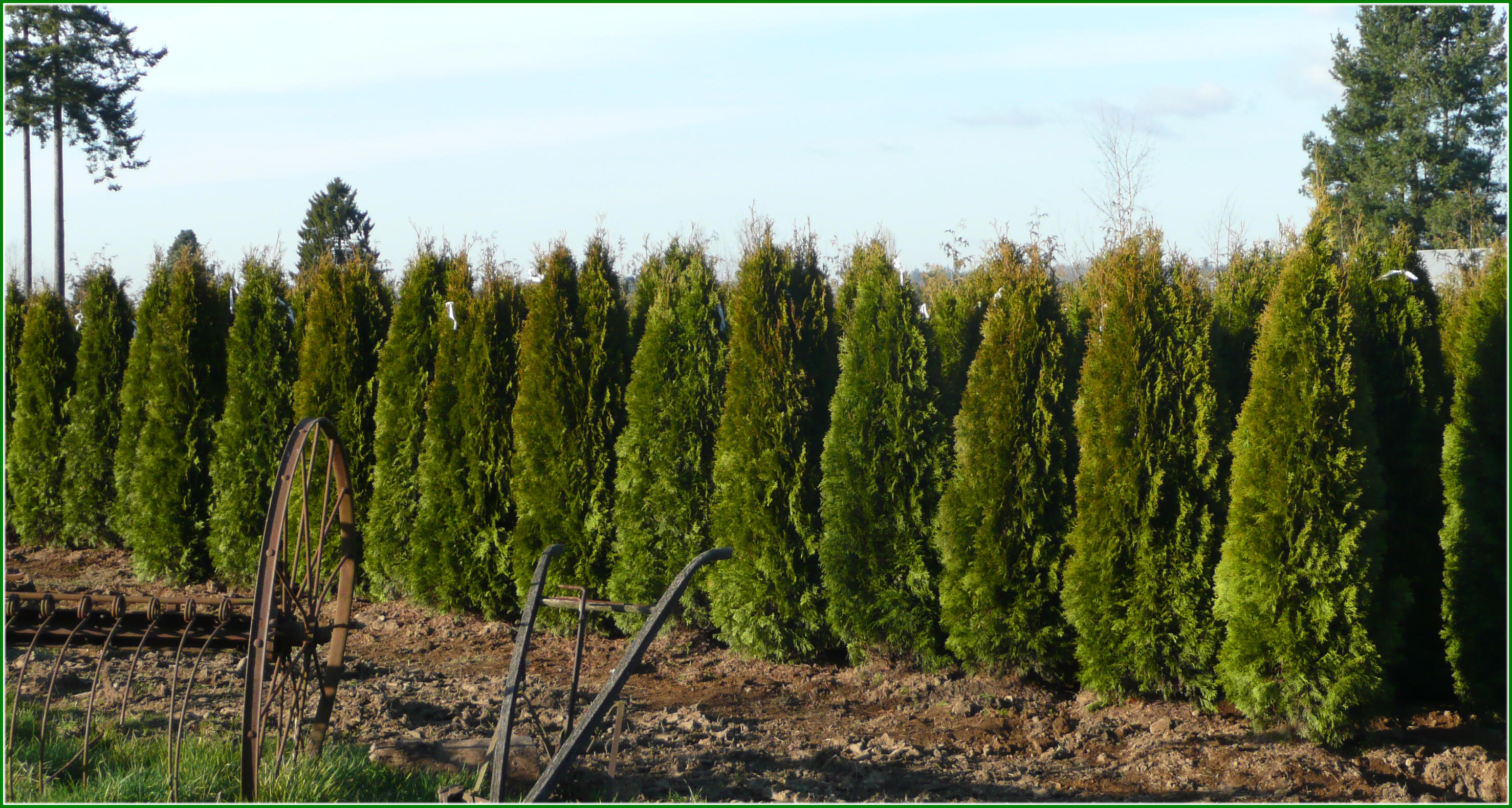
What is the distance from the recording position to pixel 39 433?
10.2 meters

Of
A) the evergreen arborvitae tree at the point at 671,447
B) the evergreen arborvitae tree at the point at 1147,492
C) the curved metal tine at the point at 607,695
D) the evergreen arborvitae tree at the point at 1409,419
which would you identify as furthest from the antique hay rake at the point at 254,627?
the evergreen arborvitae tree at the point at 1409,419

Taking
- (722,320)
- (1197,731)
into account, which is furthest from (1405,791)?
(722,320)

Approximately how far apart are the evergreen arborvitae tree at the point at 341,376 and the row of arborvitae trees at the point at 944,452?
1.1 inches

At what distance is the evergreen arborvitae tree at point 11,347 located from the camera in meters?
10.6

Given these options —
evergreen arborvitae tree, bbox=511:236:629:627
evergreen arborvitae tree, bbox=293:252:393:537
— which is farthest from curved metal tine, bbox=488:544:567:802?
evergreen arborvitae tree, bbox=293:252:393:537

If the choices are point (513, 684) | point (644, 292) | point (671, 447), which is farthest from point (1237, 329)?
point (513, 684)

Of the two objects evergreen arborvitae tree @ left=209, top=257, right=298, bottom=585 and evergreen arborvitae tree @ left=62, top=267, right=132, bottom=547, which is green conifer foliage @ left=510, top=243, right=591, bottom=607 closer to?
evergreen arborvitae tree @ left=209, top=257, right=298, bottom=585

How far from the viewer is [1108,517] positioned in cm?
560

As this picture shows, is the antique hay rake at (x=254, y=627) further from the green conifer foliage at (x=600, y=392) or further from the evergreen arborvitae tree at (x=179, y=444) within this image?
the evergreen arborvitae tree at (x=179, y=444)

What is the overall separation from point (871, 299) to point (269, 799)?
4.21 meters

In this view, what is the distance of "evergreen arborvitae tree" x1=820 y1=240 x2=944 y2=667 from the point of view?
6277 millimetres

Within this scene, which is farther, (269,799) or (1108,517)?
(1108,517)

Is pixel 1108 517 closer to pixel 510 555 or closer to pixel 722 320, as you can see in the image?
pixel 722 320

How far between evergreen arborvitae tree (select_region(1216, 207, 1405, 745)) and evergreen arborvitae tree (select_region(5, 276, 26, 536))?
1124 centimetres
